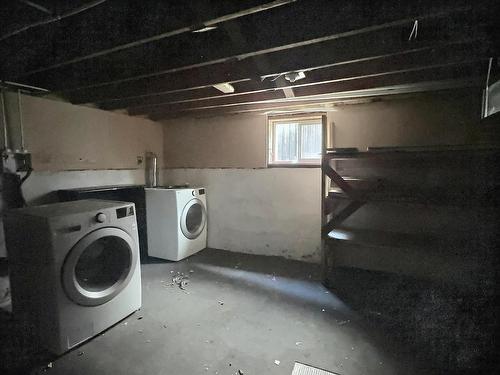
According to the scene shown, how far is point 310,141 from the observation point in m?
2.75

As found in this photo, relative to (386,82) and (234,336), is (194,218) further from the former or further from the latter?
(386,82)

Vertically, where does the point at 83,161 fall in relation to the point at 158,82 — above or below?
below

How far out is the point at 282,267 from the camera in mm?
2639

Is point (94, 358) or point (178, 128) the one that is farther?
point (178, 128)

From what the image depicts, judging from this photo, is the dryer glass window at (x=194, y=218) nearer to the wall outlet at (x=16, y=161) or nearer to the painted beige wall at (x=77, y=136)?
the painted beige wall at (x=77, y=136)

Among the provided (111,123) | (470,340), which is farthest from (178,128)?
(470,340)

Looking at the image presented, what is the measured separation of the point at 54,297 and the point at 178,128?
250 cm

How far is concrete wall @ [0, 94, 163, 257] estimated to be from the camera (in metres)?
2.12

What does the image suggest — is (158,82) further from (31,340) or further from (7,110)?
(31,340)

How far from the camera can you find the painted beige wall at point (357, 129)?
2121 millimetres

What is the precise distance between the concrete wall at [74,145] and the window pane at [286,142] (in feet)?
5.98

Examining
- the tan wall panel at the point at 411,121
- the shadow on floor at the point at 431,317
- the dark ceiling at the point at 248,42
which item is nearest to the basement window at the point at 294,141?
the tan wall panel at the point at 411,121

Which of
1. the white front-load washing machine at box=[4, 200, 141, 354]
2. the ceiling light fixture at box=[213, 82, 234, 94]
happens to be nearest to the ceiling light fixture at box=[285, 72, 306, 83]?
the ceiling light fixture at box=[213, 82, 234, 94]

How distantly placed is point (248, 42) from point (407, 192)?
1616 mm
